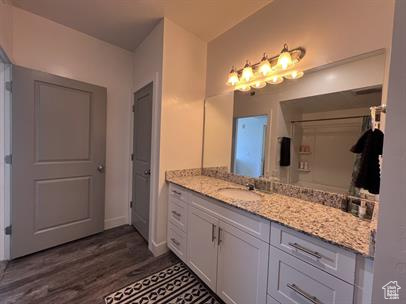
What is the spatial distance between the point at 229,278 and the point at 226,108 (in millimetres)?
1651

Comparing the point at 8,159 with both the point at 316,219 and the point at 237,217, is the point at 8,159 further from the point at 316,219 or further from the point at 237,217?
the point at 316,219

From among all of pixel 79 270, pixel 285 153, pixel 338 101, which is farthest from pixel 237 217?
pixel 79 270

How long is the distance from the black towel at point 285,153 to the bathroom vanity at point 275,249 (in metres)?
0.30

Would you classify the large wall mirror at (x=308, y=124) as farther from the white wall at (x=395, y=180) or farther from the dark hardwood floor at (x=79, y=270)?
the dark hardwood floor at (x=79, y=270)

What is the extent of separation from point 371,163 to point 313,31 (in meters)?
1.06

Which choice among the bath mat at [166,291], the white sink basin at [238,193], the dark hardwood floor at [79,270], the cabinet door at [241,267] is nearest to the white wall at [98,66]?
the dark hardwood floor at [79,270]

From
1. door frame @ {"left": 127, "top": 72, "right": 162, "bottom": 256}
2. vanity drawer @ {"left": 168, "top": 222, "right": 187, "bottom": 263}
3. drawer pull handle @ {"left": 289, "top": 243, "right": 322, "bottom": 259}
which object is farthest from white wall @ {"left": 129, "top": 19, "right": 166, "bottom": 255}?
drawer pull handle @ {"left": 289, "top": 243, "right": 322, "bottom": 259}

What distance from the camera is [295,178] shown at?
1529 millimetres

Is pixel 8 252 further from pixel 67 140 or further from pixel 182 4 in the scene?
pixel 182 4

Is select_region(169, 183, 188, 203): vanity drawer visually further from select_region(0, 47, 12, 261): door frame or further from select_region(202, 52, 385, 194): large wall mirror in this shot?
select_region(0, 47, 12, 261): door frame

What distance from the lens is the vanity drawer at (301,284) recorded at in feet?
2.66

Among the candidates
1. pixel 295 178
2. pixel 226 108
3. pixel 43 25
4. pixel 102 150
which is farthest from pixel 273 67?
pixel 43 25

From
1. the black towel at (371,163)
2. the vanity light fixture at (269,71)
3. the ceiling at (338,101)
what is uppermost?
the vanity light fixture at (269,71)

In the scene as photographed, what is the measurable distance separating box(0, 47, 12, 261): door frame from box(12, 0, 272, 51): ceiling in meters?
0.72
